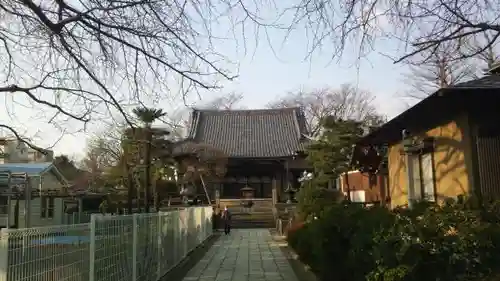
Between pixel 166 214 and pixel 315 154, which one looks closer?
pixel 166 214

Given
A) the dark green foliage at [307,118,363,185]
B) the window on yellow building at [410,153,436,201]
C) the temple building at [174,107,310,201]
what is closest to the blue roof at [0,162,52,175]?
the temple building at [174,107,310,201]

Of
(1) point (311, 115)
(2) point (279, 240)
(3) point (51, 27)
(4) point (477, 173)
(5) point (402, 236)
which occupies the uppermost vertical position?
(1) point (311, 115)

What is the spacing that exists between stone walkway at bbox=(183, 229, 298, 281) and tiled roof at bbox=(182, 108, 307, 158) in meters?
23.5

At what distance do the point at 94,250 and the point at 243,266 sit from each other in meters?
7.87

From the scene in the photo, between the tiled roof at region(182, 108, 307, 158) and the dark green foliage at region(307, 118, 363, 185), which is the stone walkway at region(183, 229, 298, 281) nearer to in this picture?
the dark green foliage at region(307, 118, 363, 185)

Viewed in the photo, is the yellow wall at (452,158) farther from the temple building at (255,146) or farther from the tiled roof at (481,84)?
the temple building at (255,146)

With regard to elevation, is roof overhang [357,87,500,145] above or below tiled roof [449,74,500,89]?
below

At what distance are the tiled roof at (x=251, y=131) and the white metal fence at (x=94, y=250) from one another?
30398 millimetres

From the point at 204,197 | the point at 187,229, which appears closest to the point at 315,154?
the point at 187,229

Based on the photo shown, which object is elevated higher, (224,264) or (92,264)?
(92,264)

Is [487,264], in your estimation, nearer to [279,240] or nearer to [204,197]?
→ [279,240]

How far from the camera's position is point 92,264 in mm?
6004

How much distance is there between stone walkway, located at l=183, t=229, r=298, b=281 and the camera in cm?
1163

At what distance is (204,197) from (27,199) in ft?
60.4
